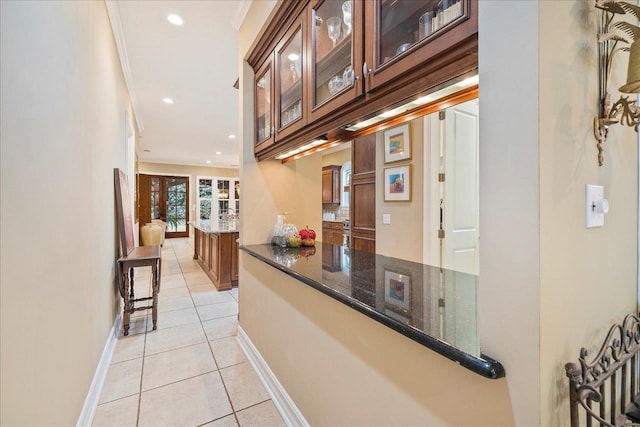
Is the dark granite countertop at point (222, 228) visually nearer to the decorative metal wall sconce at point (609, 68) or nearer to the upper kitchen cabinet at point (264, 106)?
the upper kitchen cabinet at point (264, 106)

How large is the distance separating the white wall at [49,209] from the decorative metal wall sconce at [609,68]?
5.48ft

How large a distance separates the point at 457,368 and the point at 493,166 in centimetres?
51

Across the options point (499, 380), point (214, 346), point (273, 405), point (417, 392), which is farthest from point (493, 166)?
point (214, 346)

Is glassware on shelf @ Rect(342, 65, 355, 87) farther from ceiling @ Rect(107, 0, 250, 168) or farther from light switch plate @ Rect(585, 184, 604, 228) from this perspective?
ceiling @ Rect(107, 0, 250, 168)

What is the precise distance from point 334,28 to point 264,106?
0.98 m

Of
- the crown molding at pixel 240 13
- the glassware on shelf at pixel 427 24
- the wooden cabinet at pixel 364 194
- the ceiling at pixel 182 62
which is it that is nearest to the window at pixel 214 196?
the ceiling at pixel 182 62

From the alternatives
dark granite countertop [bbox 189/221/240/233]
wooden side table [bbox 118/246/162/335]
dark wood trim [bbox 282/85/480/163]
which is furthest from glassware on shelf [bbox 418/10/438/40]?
dark granite countertop [bbox 189/221/240/233]

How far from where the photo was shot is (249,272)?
7.59 ft

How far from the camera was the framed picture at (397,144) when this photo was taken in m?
3.03

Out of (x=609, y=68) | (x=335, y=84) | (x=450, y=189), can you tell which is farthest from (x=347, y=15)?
(x=450, y=189)

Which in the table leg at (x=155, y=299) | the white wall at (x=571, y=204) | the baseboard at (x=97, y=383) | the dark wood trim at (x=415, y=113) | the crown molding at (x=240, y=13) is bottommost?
the baseboard at (x=97, y=383)

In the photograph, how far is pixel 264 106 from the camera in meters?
2.27

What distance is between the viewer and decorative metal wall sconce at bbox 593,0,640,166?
0.71 m

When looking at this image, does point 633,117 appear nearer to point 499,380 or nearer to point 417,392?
point 499,380
